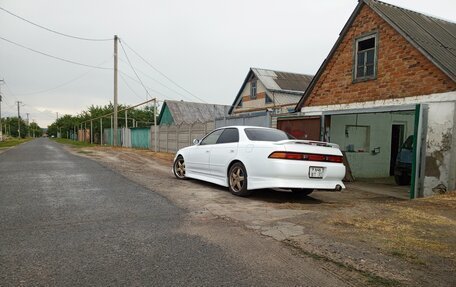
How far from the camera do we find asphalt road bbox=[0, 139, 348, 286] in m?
2.92

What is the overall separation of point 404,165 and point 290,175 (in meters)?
6.30

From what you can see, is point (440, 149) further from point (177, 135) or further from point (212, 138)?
point (177, 135)

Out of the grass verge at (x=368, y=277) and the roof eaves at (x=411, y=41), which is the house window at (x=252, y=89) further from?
the grass verge at (x=368, y=277)

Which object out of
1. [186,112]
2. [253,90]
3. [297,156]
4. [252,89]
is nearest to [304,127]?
[297,156]

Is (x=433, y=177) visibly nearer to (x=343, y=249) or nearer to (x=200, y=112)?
(x=343, y=249)

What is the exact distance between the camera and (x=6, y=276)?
9.49ft

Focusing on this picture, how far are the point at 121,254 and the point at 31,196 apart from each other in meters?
3.97

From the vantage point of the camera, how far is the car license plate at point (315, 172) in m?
6.28

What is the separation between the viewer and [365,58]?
10.8 meters

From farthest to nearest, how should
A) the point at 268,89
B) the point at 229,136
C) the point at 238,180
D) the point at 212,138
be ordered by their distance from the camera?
1. the point at 268,89
2. the point at 212,138
3. the point at 229,136
4. the point at 238,180

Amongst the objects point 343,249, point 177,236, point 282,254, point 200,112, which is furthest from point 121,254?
point 200,112

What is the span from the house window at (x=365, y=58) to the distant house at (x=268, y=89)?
48.5 ft

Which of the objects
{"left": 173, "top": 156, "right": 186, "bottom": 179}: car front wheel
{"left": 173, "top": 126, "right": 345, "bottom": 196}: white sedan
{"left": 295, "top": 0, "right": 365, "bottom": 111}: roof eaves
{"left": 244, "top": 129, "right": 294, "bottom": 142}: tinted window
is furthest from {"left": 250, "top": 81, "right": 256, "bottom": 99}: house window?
{"left": 244, "top": 129, "right": 294, "bottom": 142}: tinted window

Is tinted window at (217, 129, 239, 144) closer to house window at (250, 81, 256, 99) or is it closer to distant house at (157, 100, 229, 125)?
house window at (250, 81, 256, 99)
